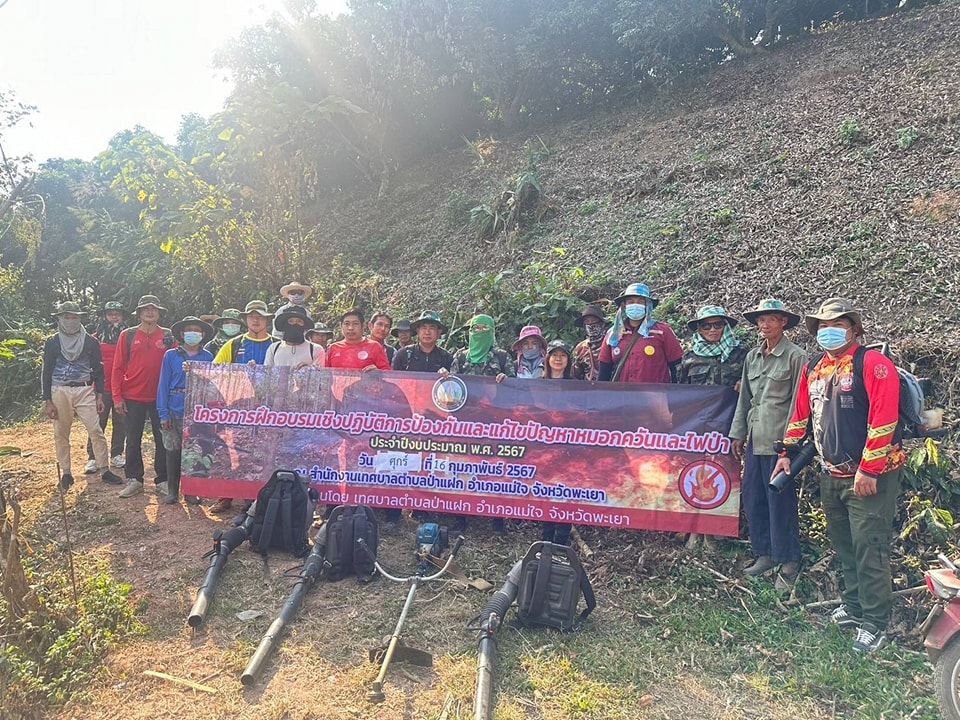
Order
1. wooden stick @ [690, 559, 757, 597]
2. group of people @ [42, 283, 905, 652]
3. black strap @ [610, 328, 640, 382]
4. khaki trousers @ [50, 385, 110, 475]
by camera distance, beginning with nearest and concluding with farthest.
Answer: group of people @ [42, 283, 905, 652], wooden stick @ [690, 559, 757, 597], black strap @ [610, 328, 640, 382], khaki trousers @ [50, 385, 110, 475]

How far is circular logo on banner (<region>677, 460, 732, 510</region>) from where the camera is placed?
15.6 ft

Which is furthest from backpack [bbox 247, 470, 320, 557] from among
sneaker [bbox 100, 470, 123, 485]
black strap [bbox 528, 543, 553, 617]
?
sneaker [bbox 100, 470, 123, 485]

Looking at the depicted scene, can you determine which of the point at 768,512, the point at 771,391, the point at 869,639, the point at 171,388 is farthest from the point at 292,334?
the point at 869,639

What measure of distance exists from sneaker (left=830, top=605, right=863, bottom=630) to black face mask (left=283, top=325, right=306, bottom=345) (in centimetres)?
508

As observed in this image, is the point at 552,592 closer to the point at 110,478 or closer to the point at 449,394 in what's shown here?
the point at 449,394

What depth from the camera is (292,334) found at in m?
5.84

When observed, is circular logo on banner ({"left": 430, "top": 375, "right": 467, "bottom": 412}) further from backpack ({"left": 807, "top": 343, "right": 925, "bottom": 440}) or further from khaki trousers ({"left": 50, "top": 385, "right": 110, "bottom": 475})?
khaki trousers ({"left": 50, "top": 385, "right": 110, "bottom": 475})

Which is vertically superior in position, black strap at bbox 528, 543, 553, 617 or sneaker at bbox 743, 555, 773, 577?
black strap at bbox 528, 543, 553, 617

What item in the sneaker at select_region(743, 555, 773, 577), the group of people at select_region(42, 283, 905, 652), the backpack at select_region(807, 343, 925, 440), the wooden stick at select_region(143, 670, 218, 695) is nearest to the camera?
the wooden stick at select_region(143, 670, 218, 695)

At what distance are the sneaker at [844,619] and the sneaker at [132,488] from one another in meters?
6.63

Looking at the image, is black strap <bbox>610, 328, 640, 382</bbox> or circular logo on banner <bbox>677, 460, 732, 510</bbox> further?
black strap <bbox>610, 328, 640, 382</bbox>

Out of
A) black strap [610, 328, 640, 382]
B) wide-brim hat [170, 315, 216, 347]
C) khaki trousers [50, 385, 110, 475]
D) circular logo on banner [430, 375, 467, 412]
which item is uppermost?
wide-brim hat [170, 315, 216, 347]

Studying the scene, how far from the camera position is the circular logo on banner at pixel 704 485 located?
4.77 metres

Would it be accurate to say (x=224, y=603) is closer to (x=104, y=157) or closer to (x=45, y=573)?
(x=45, y=573)
